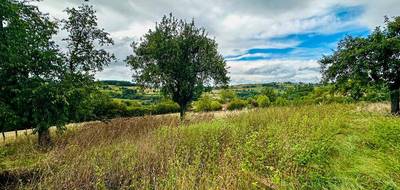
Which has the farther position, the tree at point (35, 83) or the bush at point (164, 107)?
the bush at point (164, 107)

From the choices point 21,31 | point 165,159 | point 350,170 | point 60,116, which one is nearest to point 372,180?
point 350,170

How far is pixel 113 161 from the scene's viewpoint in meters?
7.53

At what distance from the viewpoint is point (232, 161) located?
6516mm

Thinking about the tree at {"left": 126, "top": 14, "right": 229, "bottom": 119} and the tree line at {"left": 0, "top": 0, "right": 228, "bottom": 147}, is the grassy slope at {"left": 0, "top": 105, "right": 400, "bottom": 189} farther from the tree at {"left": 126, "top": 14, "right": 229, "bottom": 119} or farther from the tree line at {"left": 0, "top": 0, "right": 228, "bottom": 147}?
the tree at {"left": 126, "top": 14, "right": 229, "bottom": 119}

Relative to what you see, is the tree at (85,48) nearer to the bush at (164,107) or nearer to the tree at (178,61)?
the tree at (178,61)

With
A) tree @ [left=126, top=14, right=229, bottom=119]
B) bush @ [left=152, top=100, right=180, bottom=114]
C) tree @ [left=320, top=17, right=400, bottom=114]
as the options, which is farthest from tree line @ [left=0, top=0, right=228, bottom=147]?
bush @ [left=152, top=100, right=180, bottom=114]

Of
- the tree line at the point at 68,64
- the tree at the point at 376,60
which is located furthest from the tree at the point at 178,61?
the tree at the point at 376,60

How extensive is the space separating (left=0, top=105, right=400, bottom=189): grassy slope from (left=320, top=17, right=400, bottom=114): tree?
900 cm

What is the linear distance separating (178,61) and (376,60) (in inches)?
459

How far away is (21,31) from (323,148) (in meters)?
8.49

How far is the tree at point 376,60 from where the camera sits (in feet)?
58.7

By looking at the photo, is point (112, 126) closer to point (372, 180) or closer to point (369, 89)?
point (372, 180)

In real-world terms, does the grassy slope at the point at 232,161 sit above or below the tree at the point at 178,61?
below

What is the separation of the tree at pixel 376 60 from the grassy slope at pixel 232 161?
9.00 m
